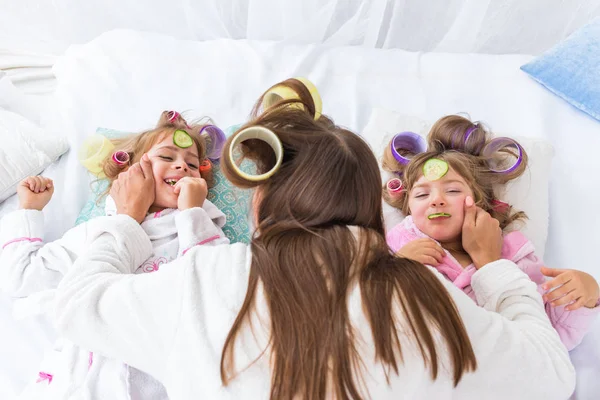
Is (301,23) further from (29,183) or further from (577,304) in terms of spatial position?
(577,304)

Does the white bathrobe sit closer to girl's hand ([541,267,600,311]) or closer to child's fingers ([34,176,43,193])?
child's fingers ([34,176,43,193])

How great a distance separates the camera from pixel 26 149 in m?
1.50

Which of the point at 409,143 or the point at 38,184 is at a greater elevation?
the point at 409,143

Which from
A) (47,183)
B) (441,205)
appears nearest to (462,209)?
(441,205)

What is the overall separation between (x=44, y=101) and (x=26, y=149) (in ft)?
1.14

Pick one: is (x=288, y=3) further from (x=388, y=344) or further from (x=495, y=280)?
(x=388, y=344)

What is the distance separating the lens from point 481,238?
3.78 feet

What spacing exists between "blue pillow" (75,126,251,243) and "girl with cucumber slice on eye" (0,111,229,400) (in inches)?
2.0

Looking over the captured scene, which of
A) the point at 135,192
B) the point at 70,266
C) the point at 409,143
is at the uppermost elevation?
the point at 409,143

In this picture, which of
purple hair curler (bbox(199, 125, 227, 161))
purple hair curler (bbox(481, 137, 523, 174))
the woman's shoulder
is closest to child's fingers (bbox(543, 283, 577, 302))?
purple hair curler (bbox(481, 137, 523, 174))

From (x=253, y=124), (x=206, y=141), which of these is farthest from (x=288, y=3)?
(x=253, y=124)

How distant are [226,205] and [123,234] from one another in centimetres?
40

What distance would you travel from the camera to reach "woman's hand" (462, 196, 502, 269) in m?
1.14

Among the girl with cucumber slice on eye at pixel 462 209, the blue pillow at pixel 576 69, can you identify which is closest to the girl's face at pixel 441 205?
the girl with cucumber slice on eye at pixel 462 209
